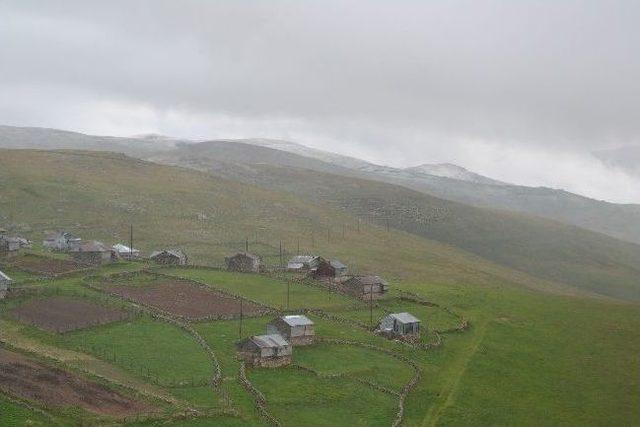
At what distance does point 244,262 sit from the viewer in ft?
343

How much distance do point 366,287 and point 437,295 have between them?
14.1 meters

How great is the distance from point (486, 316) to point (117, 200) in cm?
10488

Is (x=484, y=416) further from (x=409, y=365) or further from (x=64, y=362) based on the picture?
(x=64, y=362)

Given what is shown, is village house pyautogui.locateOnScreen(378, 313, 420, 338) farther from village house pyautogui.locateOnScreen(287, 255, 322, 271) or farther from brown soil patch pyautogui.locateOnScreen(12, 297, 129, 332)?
village house pyautogui.locateOnScreen(287, 255, 322, 271)

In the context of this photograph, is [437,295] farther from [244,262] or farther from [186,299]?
[186,299]

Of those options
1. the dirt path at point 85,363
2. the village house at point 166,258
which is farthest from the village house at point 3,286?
the village house at point 166,258

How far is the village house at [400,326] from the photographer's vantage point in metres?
73.1

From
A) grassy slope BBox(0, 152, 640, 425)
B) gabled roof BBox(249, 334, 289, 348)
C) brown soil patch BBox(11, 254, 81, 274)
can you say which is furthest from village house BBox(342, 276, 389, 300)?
brown soil patch BBox(11, 254, 81, 274)

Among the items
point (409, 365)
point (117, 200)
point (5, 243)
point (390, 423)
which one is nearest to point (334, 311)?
point (409, 365)

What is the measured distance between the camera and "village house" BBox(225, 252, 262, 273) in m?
104

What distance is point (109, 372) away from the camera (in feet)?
173

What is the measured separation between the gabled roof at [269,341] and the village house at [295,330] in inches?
144

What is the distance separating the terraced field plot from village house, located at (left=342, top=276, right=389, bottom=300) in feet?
6.20

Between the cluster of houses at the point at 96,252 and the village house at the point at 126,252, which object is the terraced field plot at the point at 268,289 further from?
the village house at the point at 126,252
